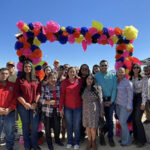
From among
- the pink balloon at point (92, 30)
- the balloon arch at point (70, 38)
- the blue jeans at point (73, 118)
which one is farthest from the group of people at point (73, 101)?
the pink balloon at point (92, 30)

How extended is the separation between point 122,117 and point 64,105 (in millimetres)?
1426

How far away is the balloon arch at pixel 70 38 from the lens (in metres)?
3.85

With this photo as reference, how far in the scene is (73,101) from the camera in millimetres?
3217

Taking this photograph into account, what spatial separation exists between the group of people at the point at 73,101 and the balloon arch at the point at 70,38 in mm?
782

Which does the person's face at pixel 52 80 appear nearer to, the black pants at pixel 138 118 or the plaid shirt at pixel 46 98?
the plaid shirt at pixel 46 98

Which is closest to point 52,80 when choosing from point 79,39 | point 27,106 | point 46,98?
point 46,98

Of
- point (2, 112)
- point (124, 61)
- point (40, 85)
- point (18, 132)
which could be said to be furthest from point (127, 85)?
point (18, 132)

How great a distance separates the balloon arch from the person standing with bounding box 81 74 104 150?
59.4 inches

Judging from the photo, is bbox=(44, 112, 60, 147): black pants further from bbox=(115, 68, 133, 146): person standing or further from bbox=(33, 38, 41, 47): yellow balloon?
bbox=(33, 38, 41, 47): yellow balloon

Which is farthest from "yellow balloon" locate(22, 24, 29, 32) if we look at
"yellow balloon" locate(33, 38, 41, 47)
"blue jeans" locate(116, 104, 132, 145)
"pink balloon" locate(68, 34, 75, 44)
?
"blue jeans" locate(116, 104, 132, 145)

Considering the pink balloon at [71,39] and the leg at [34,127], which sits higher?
the pink balloon at [71,39]

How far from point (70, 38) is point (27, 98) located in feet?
6.98

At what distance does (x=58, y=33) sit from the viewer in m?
4.05

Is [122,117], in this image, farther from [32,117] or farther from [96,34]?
[96,34]
